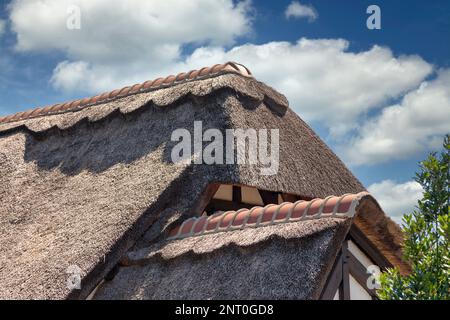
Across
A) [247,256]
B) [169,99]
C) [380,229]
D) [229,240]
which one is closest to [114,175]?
[169,99]

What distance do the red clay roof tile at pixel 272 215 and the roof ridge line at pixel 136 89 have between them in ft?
9.91

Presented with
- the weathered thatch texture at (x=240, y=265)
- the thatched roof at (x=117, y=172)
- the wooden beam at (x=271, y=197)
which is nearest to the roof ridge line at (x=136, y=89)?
the thatched roof at (x=117, y=172)

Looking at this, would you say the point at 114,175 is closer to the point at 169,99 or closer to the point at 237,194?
the point at 169,99

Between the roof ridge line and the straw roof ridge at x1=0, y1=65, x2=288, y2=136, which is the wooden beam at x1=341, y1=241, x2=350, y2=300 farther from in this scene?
the roof ridge line

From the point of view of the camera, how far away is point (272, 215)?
7.39 metres

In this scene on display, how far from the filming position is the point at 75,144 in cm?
1124

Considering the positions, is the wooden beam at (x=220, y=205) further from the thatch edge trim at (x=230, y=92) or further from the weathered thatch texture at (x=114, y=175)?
the thatch edge trim at (x=230, y=92)

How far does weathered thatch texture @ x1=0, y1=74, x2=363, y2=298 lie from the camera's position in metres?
8.20

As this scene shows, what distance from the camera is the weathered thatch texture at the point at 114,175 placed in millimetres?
8195

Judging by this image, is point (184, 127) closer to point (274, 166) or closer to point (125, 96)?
point (274, 166)

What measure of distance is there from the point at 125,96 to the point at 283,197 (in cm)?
353

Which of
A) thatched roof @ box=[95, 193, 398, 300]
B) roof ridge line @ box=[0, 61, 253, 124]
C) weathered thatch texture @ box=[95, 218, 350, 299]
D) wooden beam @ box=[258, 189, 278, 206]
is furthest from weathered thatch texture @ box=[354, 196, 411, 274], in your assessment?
roof ridge line @ box=[0, 61, 253, 124]

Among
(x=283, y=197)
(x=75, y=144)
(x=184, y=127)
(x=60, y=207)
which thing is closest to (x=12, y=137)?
(x=75, y=144)

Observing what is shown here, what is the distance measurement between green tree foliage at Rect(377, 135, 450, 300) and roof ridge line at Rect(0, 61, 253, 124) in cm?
472
